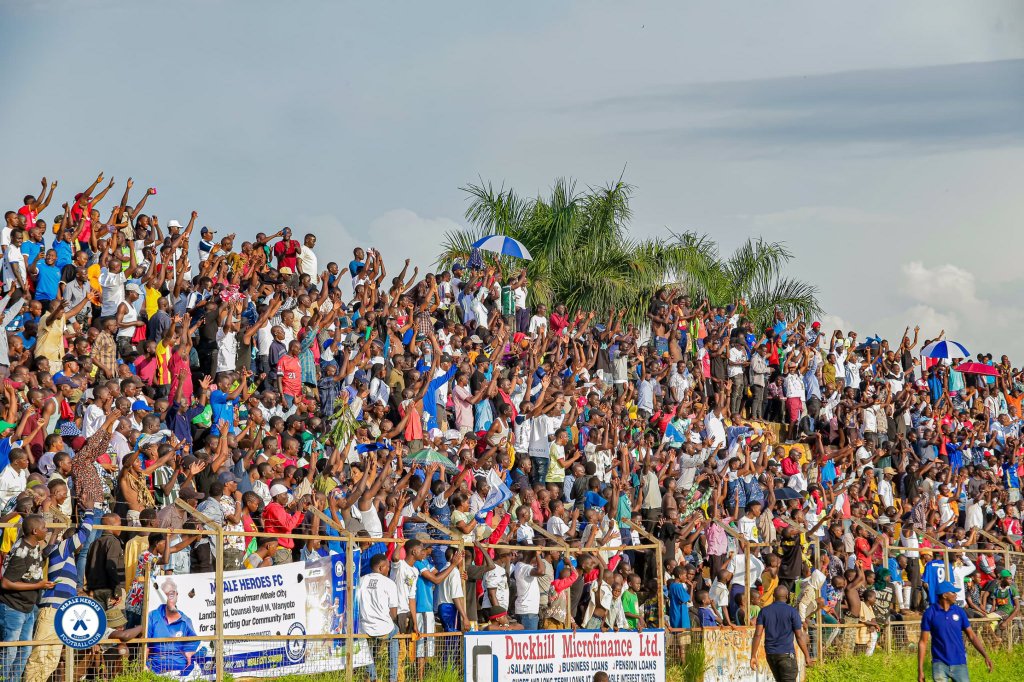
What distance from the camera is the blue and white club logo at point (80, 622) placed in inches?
480

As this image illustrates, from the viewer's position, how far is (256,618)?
1388 centimetres

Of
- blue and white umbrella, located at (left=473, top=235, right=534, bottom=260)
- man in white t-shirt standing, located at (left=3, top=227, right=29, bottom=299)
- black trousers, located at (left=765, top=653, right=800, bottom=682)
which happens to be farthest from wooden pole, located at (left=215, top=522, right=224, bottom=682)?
blue and white umbrella, located at (left=473, top=235, right=534, bottom=260)

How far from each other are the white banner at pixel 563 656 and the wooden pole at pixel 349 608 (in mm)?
1432

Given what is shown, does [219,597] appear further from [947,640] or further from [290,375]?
[947,640]

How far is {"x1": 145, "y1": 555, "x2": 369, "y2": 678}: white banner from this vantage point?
13227 millimetres

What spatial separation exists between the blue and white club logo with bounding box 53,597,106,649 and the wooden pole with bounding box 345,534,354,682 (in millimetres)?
2804

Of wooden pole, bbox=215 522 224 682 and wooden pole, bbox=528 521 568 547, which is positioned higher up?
wooden pole, bbox=528 521 568 547

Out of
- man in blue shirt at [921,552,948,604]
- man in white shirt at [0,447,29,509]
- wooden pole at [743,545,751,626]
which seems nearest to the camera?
man in white shirt at [0,447,29,509]

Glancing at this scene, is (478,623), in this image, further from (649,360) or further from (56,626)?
(649,360)

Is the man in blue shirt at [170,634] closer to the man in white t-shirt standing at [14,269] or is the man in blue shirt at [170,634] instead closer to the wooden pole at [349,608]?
the wooden pole at [349,608]

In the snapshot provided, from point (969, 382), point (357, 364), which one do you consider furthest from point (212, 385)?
point (969, 382)

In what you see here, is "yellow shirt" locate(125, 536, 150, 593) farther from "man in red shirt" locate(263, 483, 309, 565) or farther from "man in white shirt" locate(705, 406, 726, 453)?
"man in white shirt" locate(705, 406, 726, 453)

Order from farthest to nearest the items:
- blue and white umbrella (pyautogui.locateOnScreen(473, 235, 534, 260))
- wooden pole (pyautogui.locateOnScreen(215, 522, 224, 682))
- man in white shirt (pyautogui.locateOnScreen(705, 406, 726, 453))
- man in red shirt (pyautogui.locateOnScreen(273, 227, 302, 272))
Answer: blue and white umbrella (pyautogui.locateOnScreen(473, 235, 534, 260)) < man in white shirt (pyautogui.locateOnScreen(705, 406, 726, 453)) < man in red shirt (pyautogui.locateOnScreen(273, 227, 302, 272)) < wooden pole (pyautogui.locateOnScreen(215, 522, 224, 682))

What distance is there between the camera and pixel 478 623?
16.4 metres
